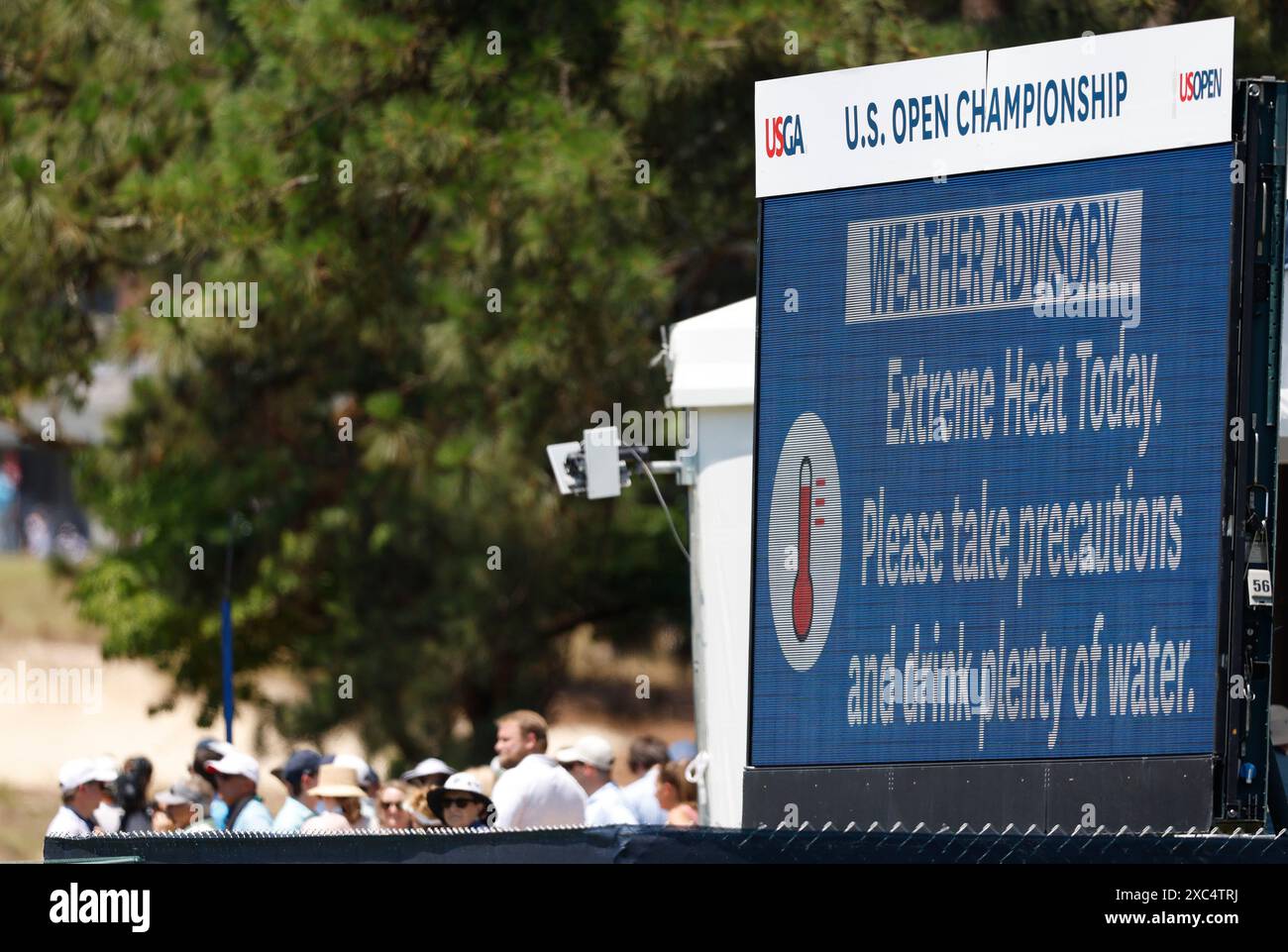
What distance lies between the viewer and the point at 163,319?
52.5 feet

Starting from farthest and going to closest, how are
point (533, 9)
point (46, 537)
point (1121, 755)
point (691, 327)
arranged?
1. point (46, 537)
2. point (533, 9)
3. point (691, 327)
4. point (1121, 755)

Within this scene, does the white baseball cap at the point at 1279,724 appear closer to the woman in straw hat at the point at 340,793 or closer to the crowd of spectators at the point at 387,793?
the crowd of spectators at the point at 387,793

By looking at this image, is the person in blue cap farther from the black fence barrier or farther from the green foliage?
the green foliage

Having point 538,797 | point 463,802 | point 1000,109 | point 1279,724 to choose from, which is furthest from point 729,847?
point 1279,724

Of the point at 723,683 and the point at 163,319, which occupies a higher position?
the point at 163,319

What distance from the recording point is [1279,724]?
29.5 ft

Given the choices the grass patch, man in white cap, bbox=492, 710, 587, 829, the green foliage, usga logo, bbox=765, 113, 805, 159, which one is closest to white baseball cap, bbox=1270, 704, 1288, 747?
man in white cap, bbox=492, 710, 587, 829

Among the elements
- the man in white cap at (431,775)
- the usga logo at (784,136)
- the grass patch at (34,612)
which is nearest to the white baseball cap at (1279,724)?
the usga logo at (784,136)

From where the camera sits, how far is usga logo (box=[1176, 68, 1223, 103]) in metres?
6.59

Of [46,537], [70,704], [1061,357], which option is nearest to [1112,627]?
[1061,357]

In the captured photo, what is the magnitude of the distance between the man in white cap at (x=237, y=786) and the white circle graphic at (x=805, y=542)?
3.53 meters

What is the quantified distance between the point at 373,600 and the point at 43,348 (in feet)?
13.0

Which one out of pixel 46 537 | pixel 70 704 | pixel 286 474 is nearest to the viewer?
pixel 286 474
